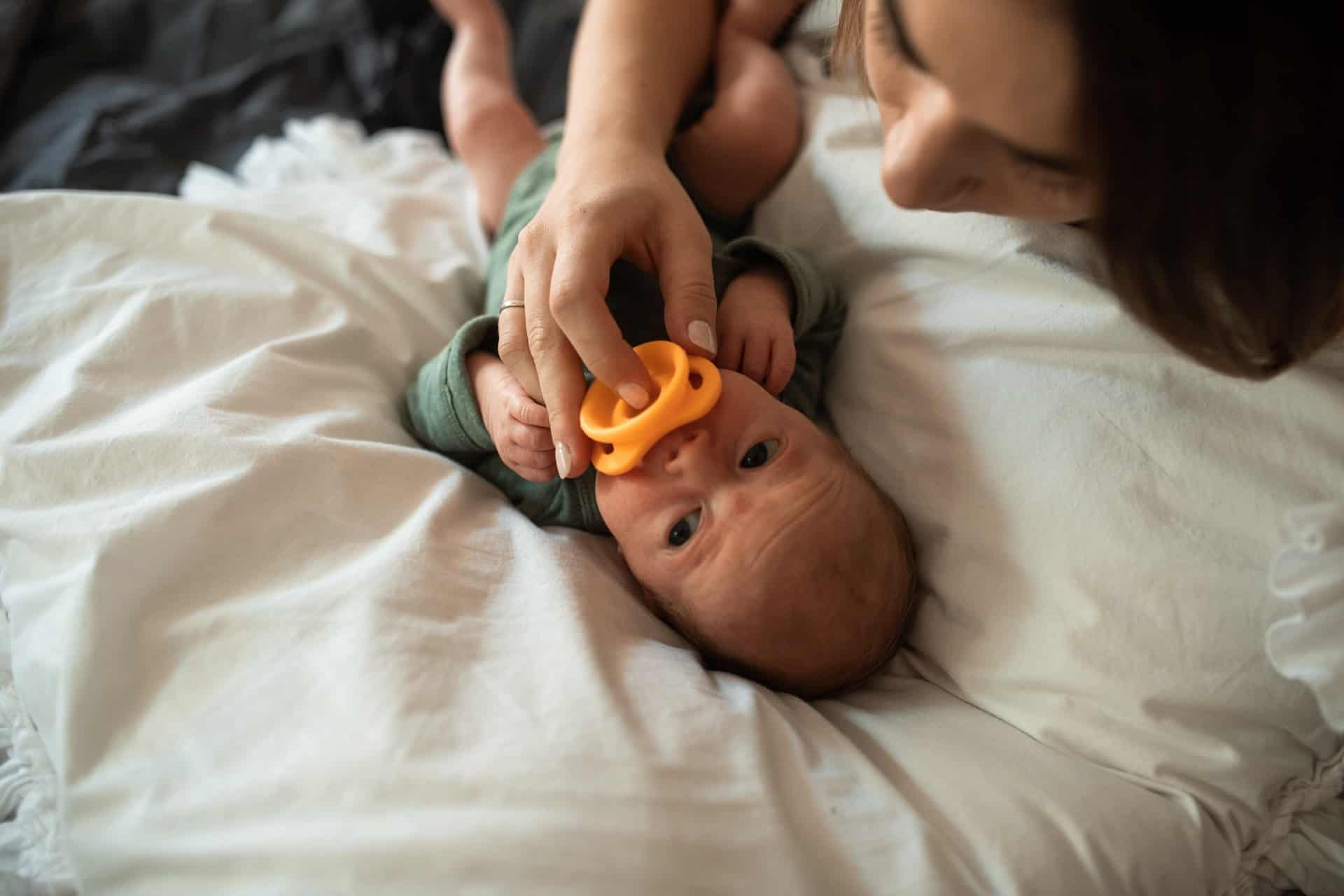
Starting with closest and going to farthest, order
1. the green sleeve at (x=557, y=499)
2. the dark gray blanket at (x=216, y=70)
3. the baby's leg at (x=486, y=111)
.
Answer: the green sleeve at (x=557, y=499) < the baby's leg at (x=486, y=111) < the dark gray blanket at (x=216, y=70)

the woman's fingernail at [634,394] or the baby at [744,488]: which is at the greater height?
the woman's fingernail at [634,394]

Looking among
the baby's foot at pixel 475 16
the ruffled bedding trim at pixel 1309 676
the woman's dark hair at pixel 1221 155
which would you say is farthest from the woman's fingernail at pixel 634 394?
the baby's foot at pixel 475 16

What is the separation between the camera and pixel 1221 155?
526mm

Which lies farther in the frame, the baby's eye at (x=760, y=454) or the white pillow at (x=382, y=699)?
the baby's eye at (x=760, y=454)

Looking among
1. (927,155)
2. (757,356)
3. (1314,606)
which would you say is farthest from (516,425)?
(1314,606)

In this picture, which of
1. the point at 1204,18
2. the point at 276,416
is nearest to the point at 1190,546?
the point at 1204,18

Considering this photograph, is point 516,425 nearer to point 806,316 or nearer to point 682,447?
point 682,447

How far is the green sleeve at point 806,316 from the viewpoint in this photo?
0.95 m

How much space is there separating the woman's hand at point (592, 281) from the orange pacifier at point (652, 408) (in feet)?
0.05

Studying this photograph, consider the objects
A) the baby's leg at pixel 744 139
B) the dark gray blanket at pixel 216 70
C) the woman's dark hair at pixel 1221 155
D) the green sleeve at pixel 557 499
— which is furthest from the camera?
the dark gray blanket at pixel 216 70

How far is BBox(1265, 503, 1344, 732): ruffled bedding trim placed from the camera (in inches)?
26.0

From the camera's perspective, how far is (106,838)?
2.02ft

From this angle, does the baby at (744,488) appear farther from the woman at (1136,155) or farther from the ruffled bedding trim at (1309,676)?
the ruffled bedding trim at (1309,676)

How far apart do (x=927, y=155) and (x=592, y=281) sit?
0.29 meters
